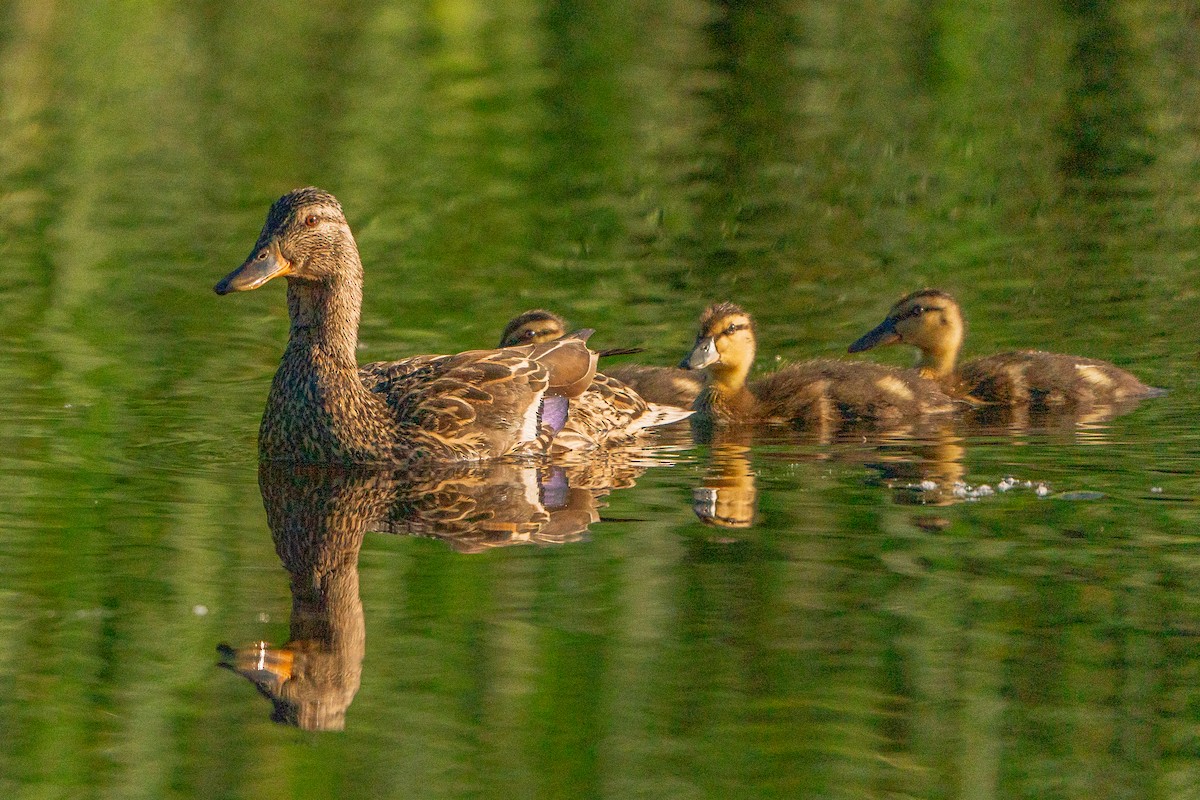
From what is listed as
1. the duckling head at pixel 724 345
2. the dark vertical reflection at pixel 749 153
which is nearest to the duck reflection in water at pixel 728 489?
the duckling head at pixel 724 345

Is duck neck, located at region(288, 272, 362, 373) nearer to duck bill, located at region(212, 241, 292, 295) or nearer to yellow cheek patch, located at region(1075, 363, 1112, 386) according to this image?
duck bill, located at region(212, 241, 292, 295)

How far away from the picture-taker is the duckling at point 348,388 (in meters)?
7.75

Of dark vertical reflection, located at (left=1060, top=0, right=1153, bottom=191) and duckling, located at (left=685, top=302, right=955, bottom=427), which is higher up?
dark vertical reflection, located at (left=1060, top=0, right=1153, bottom=191)

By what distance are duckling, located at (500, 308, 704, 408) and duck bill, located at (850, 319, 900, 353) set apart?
0.79m

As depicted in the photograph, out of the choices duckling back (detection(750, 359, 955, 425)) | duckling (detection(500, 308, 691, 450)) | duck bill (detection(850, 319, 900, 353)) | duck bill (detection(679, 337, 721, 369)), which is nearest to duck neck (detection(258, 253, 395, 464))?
duckling (detection(500, 308, 691, 450))

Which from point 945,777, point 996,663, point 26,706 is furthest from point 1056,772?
point 26,706

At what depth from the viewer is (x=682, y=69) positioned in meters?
20.1

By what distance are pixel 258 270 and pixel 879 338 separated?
347cm

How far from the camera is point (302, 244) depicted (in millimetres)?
7773

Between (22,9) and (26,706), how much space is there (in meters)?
18.9

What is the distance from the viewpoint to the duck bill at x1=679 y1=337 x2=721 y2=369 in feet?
29.4

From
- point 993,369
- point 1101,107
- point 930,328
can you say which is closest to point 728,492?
point 993,369

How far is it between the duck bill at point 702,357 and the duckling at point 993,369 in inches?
41.6

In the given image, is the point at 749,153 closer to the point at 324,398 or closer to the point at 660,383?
the point at 660,383
